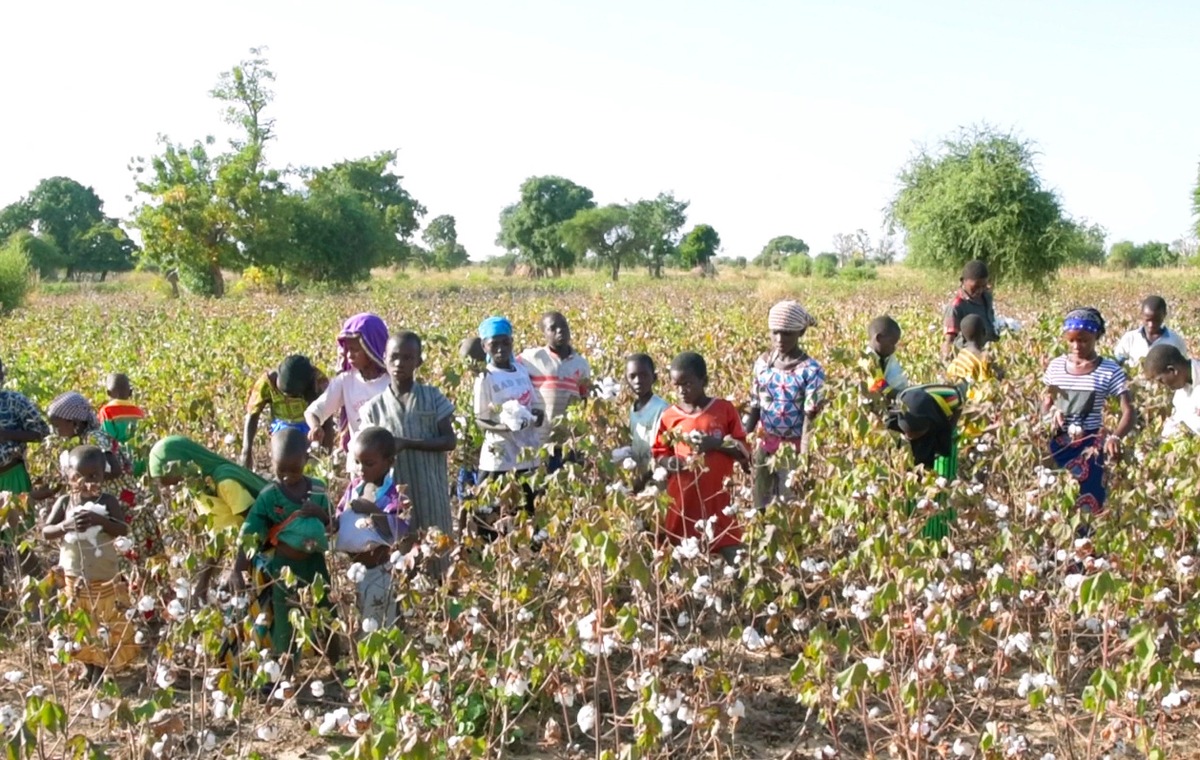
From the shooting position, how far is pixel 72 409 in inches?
169

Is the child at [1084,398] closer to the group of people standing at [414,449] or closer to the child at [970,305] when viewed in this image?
the group of people standing at [414,449]

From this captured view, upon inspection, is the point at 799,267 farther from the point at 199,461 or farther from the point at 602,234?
the point at 199,461

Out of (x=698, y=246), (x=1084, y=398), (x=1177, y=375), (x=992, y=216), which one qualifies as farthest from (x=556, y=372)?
(x=698, y=246)

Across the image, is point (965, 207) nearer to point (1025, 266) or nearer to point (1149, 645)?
point (1025, 266)

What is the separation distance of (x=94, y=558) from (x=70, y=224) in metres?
67.6

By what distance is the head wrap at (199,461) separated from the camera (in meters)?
3.43

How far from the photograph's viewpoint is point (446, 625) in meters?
3.08

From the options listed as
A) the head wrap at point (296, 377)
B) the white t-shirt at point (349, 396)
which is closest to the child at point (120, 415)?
the head wrap at point (296, 377)

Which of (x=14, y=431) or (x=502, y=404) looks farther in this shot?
(x=502, y=404)

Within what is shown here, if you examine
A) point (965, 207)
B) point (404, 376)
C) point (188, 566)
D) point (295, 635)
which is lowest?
point (295, 635)

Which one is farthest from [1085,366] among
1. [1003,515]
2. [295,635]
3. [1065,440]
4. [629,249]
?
[629,249]

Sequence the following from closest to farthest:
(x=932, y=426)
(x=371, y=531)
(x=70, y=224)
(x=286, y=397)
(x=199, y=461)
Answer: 1. (x=371, y=531)
2. (x=199, y=461)
3. (x=932, y=426)
4. (x=286, y=397)
5. (x=70, y=224)

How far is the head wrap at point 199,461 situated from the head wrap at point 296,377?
0.80 m

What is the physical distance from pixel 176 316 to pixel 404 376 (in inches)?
553
